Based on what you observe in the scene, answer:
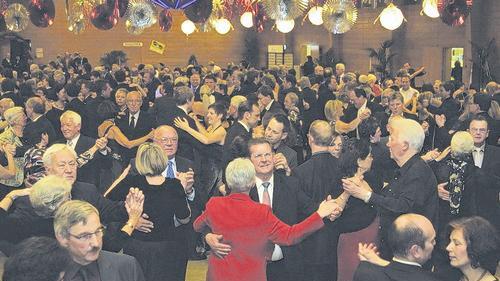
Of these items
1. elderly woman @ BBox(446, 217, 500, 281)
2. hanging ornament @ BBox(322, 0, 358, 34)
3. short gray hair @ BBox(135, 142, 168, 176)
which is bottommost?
elderly woman @ BBox(446, 217, 500, 281)

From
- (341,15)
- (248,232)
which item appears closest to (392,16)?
(341,15)

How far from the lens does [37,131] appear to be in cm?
796

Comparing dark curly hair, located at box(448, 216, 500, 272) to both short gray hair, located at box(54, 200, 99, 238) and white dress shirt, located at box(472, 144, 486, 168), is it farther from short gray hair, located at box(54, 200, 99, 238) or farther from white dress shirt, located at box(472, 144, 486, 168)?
white dress shirt, located at box(472, 144, 486, 168)

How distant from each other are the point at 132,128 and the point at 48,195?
4.77 m

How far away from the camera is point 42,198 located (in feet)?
15.4

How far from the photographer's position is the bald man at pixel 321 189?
6078 millimetres

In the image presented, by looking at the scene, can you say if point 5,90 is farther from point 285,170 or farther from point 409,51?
point 409,51

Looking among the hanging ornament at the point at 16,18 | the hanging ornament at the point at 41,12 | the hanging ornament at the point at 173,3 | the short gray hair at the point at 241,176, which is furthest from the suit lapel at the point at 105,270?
the hanging ornament at the point at 16,18

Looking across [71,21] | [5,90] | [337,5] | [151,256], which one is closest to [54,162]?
[151,256]

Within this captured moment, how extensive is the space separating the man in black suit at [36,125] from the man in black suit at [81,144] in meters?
0.24

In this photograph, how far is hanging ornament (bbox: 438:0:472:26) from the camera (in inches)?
512

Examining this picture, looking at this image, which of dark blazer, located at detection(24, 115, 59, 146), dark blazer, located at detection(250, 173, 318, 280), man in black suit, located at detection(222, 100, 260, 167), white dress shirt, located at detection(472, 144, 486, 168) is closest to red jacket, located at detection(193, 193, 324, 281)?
dark blazer, located at detection(250, 173, 318, 280)

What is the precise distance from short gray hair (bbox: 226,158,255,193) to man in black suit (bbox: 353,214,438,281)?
3.97ft

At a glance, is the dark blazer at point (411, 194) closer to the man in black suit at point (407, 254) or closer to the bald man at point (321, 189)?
the bald man at point (321, 189)
